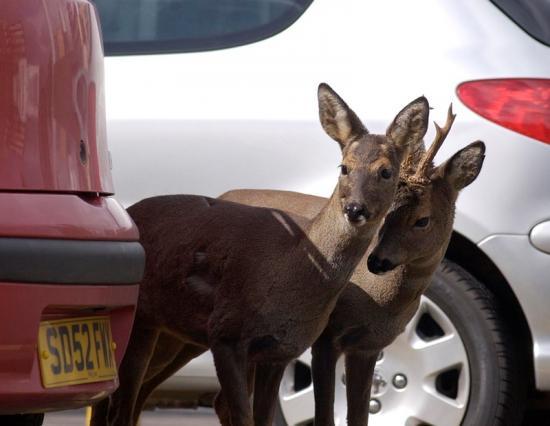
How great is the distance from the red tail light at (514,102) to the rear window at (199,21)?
2.88 ft

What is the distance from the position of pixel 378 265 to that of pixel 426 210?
349 millimetres

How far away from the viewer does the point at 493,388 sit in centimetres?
656

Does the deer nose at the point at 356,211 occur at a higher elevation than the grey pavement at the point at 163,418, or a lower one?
higher

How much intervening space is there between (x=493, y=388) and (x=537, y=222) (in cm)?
76

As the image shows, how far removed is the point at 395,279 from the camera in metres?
5.95

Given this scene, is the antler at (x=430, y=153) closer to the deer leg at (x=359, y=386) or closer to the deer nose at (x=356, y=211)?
the deer nose at (x=356, y=211)

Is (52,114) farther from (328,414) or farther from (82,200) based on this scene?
(328,414)

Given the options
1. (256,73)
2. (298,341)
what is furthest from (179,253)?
(256,73)

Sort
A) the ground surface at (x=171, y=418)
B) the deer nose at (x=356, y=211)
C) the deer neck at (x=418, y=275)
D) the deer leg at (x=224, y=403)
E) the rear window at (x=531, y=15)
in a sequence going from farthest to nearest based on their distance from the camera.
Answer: the ground surface at (x=171, y=418) < the rear window at (x=531, y=15) < the deer leg at (x=224, y=403) < the deer neck at (x=418, y=275) < the deer nose at (x=356, y=211)

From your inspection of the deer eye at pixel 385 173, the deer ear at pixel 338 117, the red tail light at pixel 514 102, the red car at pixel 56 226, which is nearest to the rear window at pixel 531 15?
the red tail light at pixel 514 102

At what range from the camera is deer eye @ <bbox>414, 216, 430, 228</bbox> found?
18.7 feet

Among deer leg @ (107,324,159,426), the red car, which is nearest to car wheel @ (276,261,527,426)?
deer leg @ (107,324,159,426)

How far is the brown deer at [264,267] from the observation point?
214 inches

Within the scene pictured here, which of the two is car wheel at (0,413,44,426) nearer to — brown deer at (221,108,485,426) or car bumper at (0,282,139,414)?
car bumper at (0,282,139,414)
